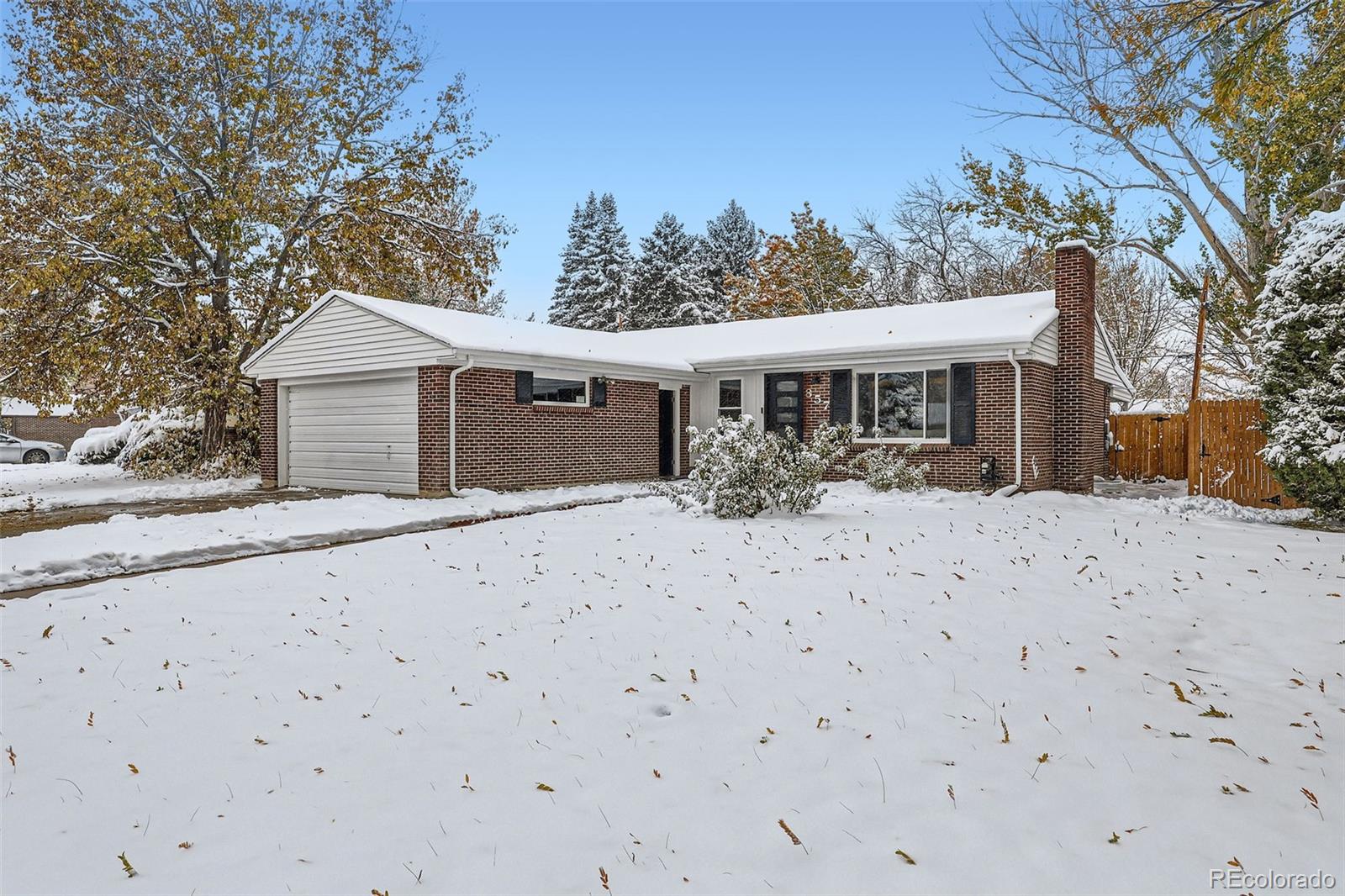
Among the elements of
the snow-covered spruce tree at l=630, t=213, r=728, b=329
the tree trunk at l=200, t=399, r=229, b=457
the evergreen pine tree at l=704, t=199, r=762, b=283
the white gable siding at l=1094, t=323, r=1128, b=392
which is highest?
the evergreen pine tree at l=704, t=199, r=762, b=283

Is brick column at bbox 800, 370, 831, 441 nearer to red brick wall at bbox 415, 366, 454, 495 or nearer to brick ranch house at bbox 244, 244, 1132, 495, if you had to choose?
brick ranch house at bbox 244, 244, 1132, 495

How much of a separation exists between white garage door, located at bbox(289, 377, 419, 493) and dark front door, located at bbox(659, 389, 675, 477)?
227 inches

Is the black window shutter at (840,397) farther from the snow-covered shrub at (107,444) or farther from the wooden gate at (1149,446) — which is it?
the snow-covered shrub at (107,444)

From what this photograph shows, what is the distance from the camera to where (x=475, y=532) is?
9031 mm

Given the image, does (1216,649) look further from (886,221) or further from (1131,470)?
(886,221)

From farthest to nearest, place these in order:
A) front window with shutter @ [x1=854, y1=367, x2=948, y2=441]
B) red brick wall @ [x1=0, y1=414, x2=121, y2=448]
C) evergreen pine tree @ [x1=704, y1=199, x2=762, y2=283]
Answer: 1. evergreen pine tree @ [x1=704, y1=199, x2=762, y2=283]
2. red brick wall @ [x1=0, y1=414, x2=121, y2=448]
3. front window with shutter @ [x1=854, y1=367, x2=948, y2=441]

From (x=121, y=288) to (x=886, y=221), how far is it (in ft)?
79.1

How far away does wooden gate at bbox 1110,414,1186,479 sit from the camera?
18266 mm

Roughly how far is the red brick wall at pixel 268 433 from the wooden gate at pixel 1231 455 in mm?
16631

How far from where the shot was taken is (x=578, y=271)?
132 ft

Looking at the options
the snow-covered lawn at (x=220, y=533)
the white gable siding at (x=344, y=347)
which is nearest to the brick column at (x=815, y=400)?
the snow-covered lawn at (x=220, y=533)

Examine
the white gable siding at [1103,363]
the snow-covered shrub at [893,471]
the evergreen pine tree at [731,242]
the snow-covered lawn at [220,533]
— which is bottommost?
the snow-covered lawn at [220,533]

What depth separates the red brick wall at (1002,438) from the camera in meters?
13.6

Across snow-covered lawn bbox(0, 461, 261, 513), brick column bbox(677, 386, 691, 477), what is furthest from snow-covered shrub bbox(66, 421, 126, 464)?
brick column bbox(677, 386, 691, 477)
